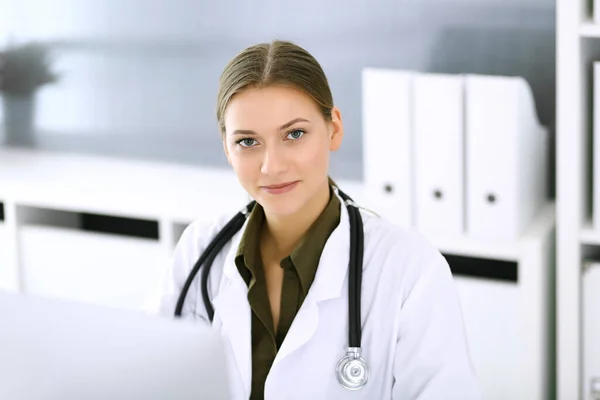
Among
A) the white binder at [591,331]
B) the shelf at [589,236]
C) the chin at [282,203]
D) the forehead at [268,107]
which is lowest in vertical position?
the white binder at [591,331]

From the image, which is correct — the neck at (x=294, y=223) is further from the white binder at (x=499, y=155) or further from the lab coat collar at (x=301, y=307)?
the white binder at (x=499, y=155)

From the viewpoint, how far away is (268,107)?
1.53m

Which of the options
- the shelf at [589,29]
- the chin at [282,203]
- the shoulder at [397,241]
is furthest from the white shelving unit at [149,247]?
the chin at [282,203]

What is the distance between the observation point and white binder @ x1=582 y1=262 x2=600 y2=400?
7.76 ft

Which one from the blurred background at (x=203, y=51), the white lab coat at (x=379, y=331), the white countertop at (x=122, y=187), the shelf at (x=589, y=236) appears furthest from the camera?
the white countertop at (x=122, y=187)

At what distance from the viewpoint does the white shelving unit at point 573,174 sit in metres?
2.24

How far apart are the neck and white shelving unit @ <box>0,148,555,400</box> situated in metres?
0.88

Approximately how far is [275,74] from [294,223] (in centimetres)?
24

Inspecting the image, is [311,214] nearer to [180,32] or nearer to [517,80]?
[517,80]

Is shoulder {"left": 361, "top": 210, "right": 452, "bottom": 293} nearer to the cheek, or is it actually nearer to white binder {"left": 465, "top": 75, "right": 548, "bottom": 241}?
the cheek

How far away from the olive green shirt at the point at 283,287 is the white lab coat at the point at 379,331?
21 millimetres

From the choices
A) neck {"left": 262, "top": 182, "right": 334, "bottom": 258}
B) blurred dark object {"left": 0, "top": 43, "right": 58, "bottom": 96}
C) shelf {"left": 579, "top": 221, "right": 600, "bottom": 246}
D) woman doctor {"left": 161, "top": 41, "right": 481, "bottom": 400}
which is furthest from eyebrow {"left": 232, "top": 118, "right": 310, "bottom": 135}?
blurred dark object {"left": 0, "top": 43, "right": 58, "bottom": 96}

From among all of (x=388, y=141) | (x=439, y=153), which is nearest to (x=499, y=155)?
(x=439, y=153)

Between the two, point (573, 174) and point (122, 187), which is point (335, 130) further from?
point (122, 187)
